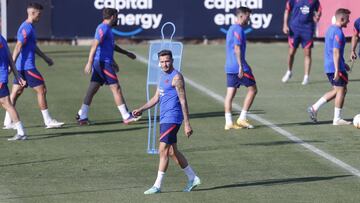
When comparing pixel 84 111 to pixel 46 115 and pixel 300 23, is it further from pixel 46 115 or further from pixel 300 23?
pixel 300 23

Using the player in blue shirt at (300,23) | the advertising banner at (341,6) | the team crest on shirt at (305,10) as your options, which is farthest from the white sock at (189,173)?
the advertising banner at (341,6)

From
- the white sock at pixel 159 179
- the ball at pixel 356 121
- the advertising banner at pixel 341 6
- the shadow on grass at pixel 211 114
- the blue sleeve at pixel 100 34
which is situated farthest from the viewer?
the advertising banner at pixel 341 6

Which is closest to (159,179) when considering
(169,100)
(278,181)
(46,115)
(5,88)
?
(169,100)

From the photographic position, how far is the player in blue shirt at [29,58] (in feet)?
61.6

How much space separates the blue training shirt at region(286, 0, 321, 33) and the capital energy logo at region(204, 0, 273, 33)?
23.2ft

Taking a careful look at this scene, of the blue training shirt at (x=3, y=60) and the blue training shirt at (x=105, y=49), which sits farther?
the blue training shirt at (x=105, y=49)

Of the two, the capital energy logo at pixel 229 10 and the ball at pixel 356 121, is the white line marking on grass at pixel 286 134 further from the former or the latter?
the capital energy logo at pixel 229 10

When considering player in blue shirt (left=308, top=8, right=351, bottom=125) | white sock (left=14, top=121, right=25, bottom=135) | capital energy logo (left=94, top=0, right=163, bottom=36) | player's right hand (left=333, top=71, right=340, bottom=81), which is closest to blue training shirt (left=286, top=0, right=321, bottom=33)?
player in blue shirt (left=308, top=8, right=351, bottom=125)

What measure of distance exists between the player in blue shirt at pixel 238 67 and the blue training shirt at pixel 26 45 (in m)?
3.28

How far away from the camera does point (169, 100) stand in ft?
45.4

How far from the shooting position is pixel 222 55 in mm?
31141

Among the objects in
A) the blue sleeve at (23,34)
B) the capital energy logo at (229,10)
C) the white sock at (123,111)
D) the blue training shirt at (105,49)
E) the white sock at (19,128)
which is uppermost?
the blue sleeve at (23,34)

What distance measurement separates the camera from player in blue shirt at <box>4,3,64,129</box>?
18.8 metres

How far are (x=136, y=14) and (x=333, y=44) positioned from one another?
14702mm
